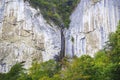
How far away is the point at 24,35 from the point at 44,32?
8.31 feet

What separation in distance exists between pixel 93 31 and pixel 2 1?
1179 centimetres

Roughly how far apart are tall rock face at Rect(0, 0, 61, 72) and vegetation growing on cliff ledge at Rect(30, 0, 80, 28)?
108cm

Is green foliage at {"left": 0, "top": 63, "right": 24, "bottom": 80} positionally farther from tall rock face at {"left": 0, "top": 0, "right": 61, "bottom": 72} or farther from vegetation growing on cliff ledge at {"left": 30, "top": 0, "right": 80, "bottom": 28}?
vegetation growing on cliff ledge at {"left": 30, "top": 0, "right": 80, "bottom": 28}

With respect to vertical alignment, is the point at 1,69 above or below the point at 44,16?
below

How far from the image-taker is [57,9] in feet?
145

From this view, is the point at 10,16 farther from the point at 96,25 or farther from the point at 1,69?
the point at 96,25

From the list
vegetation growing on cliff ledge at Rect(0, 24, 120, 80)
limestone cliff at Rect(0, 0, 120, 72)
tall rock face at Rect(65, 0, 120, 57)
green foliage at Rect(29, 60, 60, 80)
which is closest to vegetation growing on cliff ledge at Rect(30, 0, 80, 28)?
limestone cliff at Rect(0, 0, 120, 72)

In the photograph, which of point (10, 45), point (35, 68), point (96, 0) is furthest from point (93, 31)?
point (35, 68)

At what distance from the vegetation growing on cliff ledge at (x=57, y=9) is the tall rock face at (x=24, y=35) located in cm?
108

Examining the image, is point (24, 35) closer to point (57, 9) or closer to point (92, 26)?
point (57, 9)

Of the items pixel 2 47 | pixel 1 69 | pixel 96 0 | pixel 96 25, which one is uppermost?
pixel 96 0

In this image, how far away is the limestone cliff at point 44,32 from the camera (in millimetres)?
37719

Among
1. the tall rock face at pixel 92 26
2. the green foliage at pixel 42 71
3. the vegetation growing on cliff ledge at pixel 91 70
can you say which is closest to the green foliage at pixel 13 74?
the vegetation growing on cliff ledge at pixel 91 70

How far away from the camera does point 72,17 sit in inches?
1704
